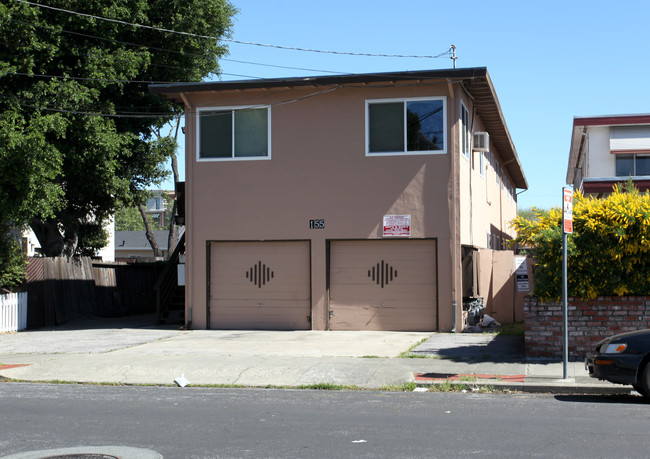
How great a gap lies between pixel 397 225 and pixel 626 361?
30.9 feet

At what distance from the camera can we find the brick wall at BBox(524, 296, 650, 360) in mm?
12492

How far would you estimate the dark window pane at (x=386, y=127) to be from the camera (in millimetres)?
18547

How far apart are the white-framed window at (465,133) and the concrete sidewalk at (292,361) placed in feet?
16.7

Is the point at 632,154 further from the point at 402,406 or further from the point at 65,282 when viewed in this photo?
the point at 402,406

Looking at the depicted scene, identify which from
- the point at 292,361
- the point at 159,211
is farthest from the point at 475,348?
the point at 159,211

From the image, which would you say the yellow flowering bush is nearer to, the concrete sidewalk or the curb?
the concrete sidewalk

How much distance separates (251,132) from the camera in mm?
19469

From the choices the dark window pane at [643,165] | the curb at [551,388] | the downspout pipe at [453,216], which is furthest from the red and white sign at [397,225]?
the dark window pane at [643,165]

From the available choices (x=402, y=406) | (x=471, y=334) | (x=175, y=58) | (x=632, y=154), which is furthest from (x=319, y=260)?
(x=632, y=154)

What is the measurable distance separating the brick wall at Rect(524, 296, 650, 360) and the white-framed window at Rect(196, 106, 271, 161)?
893cm

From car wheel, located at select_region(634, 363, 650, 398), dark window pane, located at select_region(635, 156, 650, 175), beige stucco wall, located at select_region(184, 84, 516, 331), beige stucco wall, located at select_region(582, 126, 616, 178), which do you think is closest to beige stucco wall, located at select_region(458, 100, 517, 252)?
beige stucco wall, located at select_region(184, 84, 516, 331)

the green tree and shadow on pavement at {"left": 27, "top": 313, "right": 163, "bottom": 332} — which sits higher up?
the green tree

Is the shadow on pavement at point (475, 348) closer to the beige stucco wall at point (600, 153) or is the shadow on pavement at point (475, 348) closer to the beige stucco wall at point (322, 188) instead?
the beige stucco wall at point (322, 188)

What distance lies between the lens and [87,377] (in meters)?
12.2
